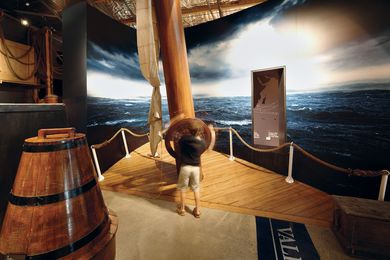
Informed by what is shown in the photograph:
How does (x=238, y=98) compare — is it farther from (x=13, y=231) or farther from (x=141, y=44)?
(x=13, y=231)

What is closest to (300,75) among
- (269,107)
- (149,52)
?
(269,107)

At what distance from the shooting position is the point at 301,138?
12.2ft

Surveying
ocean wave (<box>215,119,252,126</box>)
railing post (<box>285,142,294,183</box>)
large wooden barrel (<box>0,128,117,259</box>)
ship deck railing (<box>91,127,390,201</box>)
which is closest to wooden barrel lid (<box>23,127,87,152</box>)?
large wooden barrel (<box>0,128,117,259</box>)

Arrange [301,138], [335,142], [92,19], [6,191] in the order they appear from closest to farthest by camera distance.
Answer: [6,191] < [335,142] < [301,138] < [92,19]

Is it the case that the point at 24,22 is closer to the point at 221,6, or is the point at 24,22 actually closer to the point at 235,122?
the point at 221,6

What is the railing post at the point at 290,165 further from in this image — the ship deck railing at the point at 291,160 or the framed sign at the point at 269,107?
the framed sign at the point at 269,107

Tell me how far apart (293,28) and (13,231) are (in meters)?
4.69

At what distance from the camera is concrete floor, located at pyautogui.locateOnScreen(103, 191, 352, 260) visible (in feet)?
6.77

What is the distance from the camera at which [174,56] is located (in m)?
3.33

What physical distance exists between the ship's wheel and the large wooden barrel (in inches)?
75.3

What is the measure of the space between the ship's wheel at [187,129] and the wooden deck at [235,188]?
3.41ft

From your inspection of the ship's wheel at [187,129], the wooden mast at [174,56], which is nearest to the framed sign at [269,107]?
the wooden mast at [174,56]

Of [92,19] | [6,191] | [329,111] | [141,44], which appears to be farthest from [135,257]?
[92,19]

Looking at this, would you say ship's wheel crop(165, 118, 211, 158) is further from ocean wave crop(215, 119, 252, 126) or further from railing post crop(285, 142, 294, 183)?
ocean wave crop(215, 119, 252, 126)
